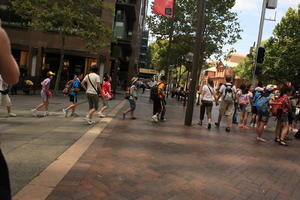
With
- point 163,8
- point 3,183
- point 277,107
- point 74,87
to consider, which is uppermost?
point 163,8

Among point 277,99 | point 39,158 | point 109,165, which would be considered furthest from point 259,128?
point 39,158

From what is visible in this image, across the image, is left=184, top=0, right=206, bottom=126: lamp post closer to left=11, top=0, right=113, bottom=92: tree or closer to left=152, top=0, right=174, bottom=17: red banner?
left=152, top=0, right=174, bottom=17: red banner

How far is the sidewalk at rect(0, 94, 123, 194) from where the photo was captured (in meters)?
4.26

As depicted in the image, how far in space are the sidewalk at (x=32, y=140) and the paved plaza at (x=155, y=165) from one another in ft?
0.05

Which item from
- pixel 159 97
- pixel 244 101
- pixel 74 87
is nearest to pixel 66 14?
pixel 74 87

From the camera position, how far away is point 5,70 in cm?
192

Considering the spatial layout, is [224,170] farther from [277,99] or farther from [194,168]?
[277,99]

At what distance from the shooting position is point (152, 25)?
3100 centimetres

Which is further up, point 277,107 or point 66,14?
point 66,14

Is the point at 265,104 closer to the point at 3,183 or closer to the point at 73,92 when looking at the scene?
the point at 73,92

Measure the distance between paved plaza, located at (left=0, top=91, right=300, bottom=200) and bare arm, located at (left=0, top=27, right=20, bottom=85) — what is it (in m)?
1.90

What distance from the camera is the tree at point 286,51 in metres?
34.5

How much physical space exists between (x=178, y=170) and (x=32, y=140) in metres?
3.13

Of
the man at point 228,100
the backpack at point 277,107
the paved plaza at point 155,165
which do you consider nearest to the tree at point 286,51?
the man at point 228,100
